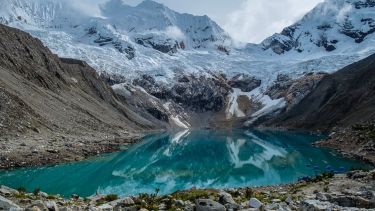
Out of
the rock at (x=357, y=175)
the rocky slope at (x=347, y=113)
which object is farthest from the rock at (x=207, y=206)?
the rocky slope at (x=347, y=113)

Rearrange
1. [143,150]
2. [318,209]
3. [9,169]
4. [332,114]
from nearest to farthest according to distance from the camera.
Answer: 1. [318,209]
2. [9,169]
3. [143,150]
4. [332,114]

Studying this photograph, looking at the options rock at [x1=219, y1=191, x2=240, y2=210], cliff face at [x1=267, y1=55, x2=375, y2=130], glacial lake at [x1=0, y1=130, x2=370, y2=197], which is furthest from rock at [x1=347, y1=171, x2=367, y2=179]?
cliff face at [x1=267, y1=55, x2=375, y2=130]

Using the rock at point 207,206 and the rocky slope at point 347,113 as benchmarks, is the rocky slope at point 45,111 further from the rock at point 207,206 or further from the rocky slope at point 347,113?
the rock at point 207,206

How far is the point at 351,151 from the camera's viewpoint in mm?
79375

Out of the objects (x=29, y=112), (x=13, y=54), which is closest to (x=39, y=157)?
(x=29, y=112)

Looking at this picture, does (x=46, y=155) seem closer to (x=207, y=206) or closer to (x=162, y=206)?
(x=162, y=206)

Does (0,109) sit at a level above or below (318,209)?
above

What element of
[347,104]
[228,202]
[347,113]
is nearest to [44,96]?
[347,113]

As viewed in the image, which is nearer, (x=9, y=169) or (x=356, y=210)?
(x=356, y=210)

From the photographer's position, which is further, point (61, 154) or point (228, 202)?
point (61, 154)

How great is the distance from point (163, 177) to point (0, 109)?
3457 centimetres

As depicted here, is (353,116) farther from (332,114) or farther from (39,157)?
(39,157)

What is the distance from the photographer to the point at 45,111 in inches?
4247

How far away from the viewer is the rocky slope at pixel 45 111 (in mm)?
71562
